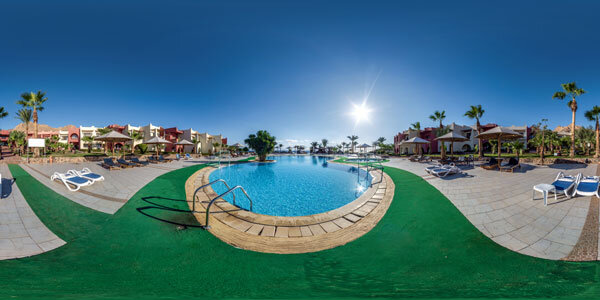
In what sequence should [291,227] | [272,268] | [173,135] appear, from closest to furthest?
1. [272,268]
2. [291,227]
3. [173,135]

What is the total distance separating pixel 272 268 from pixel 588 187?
8.40 metres

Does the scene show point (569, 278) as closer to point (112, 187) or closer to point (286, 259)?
point (286, 259)

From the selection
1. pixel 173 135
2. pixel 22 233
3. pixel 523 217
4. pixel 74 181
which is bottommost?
pixel 22 233

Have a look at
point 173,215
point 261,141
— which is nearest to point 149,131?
point 261,141

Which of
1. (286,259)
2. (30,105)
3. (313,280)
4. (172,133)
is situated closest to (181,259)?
(286,259)

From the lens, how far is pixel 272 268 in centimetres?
298

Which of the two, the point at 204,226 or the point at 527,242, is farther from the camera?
the point at 204,226

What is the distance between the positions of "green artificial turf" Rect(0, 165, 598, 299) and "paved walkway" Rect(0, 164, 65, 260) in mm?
159

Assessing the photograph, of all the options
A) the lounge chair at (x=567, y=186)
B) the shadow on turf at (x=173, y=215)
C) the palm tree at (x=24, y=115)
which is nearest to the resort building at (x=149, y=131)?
the palm tree at (x=24, y=115)

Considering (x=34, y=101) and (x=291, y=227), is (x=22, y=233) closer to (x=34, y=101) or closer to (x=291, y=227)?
(x=291, y=227)

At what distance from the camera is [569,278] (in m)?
2.68

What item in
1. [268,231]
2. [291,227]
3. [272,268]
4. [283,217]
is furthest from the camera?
[283,217]

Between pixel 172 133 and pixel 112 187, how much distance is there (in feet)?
110

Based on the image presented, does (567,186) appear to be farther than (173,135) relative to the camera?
No
